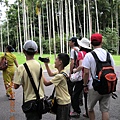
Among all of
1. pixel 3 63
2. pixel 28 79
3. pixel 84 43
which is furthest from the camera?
pixel 3 63

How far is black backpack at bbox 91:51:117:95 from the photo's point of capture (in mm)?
3488

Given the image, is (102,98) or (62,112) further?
(102,98)

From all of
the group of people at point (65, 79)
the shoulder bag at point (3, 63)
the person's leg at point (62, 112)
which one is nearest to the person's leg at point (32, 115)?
the group of people at point (65, 79)

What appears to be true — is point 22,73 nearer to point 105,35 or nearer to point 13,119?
point 13,119

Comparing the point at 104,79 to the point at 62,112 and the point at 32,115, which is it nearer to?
the point at 62,112

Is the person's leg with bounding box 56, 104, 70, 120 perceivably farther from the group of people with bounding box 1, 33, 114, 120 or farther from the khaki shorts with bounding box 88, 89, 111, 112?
the khaki shorts with bounding box 88, 89, 111, 112

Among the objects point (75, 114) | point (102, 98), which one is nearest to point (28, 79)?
point (102, 98)

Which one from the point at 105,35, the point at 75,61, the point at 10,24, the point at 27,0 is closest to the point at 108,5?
the point at 105,35

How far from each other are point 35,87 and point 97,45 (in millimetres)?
1281

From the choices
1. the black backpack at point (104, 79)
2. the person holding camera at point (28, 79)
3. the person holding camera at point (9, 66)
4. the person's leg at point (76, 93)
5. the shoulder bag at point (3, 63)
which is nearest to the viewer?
the person holding camera at point (28, 79)

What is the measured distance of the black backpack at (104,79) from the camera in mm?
3488

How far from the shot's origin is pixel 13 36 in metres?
48.9

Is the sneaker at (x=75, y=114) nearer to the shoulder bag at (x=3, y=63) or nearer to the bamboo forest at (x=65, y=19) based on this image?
the shoulder bag at (x=3, y=63)

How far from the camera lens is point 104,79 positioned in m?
3.48
